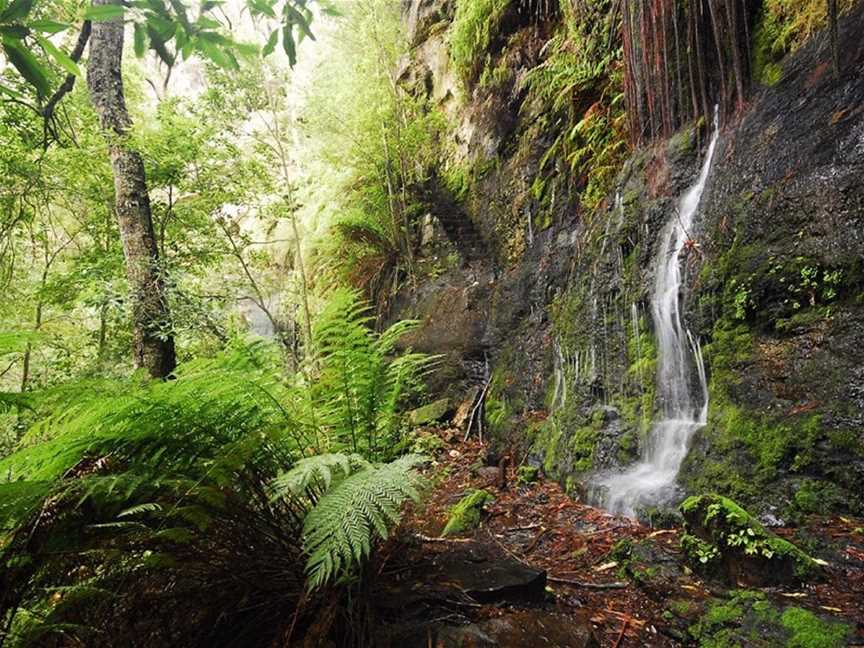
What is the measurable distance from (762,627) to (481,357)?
5.23m

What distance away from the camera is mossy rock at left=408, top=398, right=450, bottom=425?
643 cm

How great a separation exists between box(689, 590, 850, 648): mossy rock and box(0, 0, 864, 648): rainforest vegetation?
0.04 ft

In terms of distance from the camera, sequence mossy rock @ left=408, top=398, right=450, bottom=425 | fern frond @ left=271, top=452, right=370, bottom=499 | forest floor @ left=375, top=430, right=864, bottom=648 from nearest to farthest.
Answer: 1. fern frond @ left=271, top=452, right=370, bottom=499
2. forest floor @ left=375, top=430, right=864, bottom=648
3. mossy rock @ left=408, top=398, right=450, bottom=425

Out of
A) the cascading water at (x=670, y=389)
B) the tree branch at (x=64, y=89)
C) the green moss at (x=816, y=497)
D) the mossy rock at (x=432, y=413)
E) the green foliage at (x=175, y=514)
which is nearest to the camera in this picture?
the green foliage at (x=175, y=514)

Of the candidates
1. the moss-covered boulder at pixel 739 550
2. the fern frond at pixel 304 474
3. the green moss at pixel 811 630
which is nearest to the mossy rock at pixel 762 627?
the green moss at pixel 811 630

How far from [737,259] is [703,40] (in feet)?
8.28

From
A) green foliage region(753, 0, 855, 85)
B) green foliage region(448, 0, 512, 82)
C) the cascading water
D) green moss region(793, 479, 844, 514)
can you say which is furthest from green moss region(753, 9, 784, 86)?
green foliage region(448, 0, 512, 82)

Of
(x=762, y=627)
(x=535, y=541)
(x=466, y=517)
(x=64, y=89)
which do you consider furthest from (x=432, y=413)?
(x=64, y=89)

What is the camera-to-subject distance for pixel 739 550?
6.85 feet

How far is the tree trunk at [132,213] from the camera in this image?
4.46 m

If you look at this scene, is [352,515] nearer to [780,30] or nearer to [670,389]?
[670,389]

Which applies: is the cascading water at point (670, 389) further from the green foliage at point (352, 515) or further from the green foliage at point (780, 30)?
the green foliage at point (352, 515)

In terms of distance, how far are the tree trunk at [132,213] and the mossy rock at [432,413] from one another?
3.30 metres

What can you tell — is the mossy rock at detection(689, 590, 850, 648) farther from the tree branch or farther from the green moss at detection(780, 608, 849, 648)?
the tree branch
